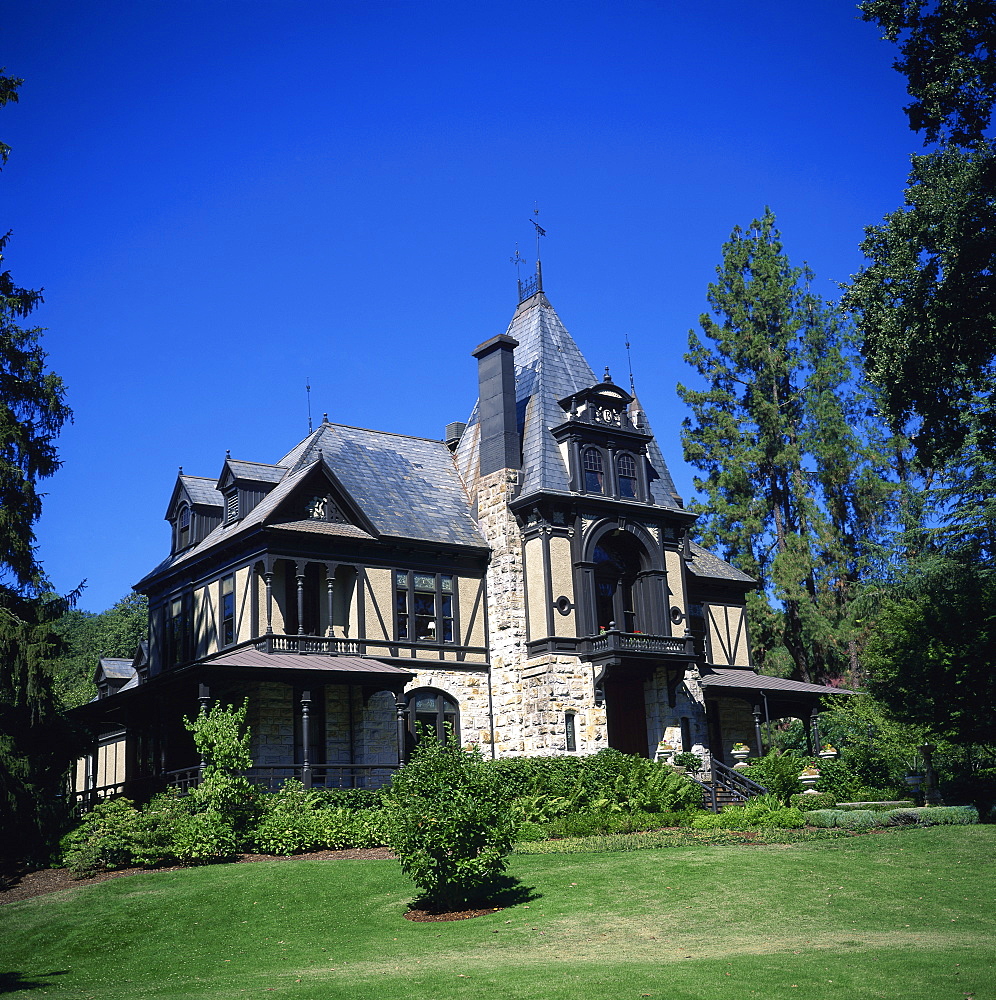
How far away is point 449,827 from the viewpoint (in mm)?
16141

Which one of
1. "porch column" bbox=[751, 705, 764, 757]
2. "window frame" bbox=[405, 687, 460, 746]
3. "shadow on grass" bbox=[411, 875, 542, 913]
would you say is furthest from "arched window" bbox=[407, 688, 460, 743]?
"shadow on grass" bbox=[411, 875, 542, 913]

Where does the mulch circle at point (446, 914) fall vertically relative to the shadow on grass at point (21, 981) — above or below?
above

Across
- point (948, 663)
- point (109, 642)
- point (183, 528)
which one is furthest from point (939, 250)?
point (109, 642)

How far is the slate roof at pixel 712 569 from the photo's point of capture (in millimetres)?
37000

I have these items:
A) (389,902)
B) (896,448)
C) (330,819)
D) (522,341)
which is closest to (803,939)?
(389,902)

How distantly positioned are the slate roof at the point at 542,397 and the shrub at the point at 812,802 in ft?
34.9

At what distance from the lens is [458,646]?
100ft

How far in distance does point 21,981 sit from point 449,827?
240 inches

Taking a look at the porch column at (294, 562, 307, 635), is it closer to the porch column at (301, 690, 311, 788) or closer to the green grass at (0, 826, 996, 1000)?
the porch column at (301, 690, 311, 788)

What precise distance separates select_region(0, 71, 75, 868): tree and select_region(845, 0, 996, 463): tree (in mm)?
18202

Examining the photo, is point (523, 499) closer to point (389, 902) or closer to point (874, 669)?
point (874, 669)

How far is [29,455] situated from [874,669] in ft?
75.5

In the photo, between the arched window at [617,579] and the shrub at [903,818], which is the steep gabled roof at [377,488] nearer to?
the arched window at [617,579]

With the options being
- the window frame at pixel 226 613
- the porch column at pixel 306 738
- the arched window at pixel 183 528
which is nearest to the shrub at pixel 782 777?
the porch column at pixel 306 738
